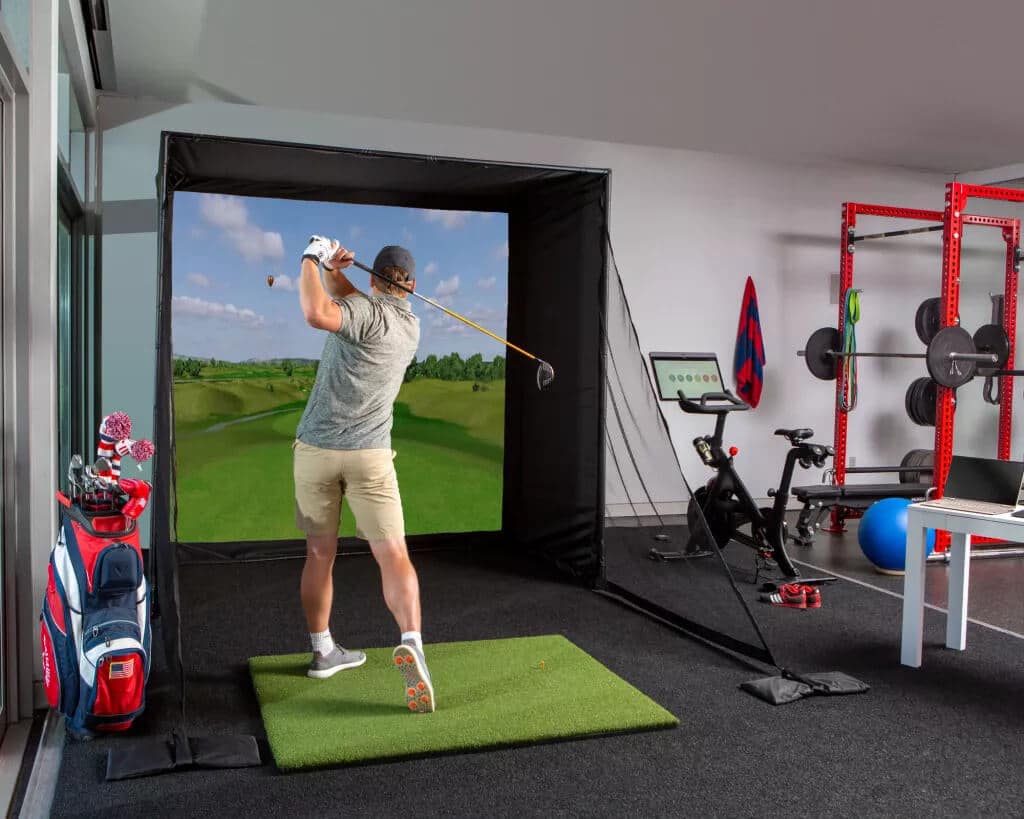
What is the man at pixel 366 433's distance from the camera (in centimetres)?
313

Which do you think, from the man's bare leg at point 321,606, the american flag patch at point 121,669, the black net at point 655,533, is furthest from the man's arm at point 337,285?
the black net at point 655,533

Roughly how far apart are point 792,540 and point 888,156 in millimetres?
3127

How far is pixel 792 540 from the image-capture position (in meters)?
6.28

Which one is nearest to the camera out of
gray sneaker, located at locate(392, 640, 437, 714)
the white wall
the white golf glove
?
the white golf glove

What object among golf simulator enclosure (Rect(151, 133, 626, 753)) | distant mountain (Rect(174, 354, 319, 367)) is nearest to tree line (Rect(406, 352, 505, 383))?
golf simulator enclosure (Rect(151, 133, 626, 753))

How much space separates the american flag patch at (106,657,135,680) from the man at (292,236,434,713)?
0.72m

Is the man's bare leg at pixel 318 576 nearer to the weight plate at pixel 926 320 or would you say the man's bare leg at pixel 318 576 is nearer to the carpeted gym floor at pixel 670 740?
the carpeted gym floor at pixel 670 740

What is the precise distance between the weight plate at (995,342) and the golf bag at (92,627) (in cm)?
570

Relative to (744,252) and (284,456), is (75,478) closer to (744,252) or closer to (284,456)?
(284,456)

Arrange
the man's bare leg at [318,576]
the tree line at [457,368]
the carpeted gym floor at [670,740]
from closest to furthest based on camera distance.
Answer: the carpeted gym floor at [670,740], the man's bare leg at [318,576], the tree line at [457,368]

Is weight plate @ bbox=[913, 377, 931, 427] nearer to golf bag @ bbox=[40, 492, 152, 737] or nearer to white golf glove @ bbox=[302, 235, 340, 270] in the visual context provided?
white golf glove @ bbox=[302, 235, 340, 270]

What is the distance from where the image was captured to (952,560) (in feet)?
13.0

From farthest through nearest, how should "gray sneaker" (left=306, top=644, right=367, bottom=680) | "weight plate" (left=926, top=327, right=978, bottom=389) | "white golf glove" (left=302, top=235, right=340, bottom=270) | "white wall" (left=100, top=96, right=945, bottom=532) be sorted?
1. "white wall" (left=100, top=96, right=945, bottom=532)
2. "weight plate" (left=926, top=327, right=978, bottom=389)
3. "gray sneaker" (left=306, top=644, right=367, bottom=680)
4. "white golf glove" (left=302, top=235, right=340, bottom=270)

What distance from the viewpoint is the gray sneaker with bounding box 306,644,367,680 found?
3.51 metres
